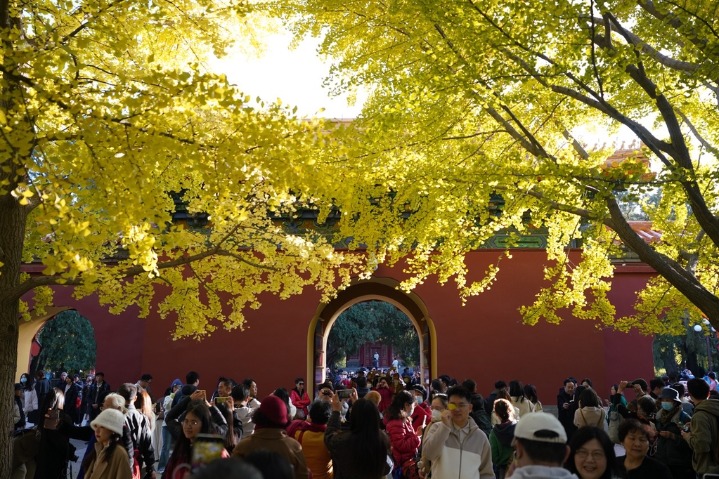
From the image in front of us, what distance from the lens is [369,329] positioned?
3534cm

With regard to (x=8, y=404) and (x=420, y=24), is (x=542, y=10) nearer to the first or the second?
(x=420, y=24)

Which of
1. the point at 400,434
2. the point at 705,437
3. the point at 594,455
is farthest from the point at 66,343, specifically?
the point at 594,455

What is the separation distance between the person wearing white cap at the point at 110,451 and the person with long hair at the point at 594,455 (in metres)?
3.21

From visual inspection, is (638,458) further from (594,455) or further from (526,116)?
(526,116)

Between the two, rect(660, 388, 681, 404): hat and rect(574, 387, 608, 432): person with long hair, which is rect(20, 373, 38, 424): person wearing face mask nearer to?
rect(574, 387, 608, 432): person with long hair

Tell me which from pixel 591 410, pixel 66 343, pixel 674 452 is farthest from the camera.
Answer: pixel 66 343

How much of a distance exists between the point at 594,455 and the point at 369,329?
32013 mm

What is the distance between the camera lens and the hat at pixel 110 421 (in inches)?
183

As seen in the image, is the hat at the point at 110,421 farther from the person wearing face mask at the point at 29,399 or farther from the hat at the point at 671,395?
the person wearing face mask at the point at 29,399

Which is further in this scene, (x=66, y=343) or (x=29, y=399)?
(x=66, y=343)

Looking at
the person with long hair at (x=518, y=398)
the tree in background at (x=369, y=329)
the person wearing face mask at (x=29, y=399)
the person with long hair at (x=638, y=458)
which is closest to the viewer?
the person with long hair at (x=638, y=458)

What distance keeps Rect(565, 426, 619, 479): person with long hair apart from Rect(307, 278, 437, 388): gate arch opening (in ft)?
34.0

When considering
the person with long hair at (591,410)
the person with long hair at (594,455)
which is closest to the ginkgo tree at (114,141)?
the person with long hair at (594,455)

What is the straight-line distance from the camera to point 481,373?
14.5 meters
